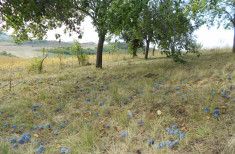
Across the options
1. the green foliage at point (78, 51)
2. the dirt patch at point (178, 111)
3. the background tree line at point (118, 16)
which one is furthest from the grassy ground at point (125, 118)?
the green foliage at point (78, 51)

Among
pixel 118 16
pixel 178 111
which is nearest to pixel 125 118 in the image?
pixel 178 111

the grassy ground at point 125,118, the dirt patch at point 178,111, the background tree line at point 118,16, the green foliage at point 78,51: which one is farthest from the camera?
the green foliage at point 78,51

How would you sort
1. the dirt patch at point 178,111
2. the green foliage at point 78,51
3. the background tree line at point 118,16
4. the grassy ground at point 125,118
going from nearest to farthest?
1. the grassy ground at point 125,118
2. the dirt patch at point 178,111
3. the background tree line at point 118,16
4. the green foliage at point 78,51

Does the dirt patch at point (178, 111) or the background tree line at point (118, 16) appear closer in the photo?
the dirt patch at point (178, 111)

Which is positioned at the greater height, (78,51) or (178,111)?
(78,51)

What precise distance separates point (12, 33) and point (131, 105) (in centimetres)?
824

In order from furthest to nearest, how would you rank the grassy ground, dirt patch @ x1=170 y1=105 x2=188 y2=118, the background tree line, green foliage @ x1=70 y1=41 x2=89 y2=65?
green foliage @ x1=70 y1=41 x2=89 y2=65
the background tree line
dirt patch @ x1=170 y1=105 x2=188 y2=118
the grassy ground

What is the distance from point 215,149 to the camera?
2086 mm

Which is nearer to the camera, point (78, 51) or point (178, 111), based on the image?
point (178, 111)

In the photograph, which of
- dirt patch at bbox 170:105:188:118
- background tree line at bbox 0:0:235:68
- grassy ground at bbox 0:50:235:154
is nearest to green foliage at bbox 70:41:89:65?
background tree line at bbox 0:0:235:68

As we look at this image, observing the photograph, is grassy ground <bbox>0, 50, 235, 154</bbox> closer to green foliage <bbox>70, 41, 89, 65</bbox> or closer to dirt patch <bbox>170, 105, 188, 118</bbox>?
dirt patch <bbox>170, 105, 188, 118</bbox>

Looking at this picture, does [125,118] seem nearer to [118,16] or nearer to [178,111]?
[178,111]

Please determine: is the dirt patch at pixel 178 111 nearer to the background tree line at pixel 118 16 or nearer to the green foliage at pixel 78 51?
the background tree line at pixel 118 16

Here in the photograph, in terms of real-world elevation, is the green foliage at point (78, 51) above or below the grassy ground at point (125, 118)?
above
